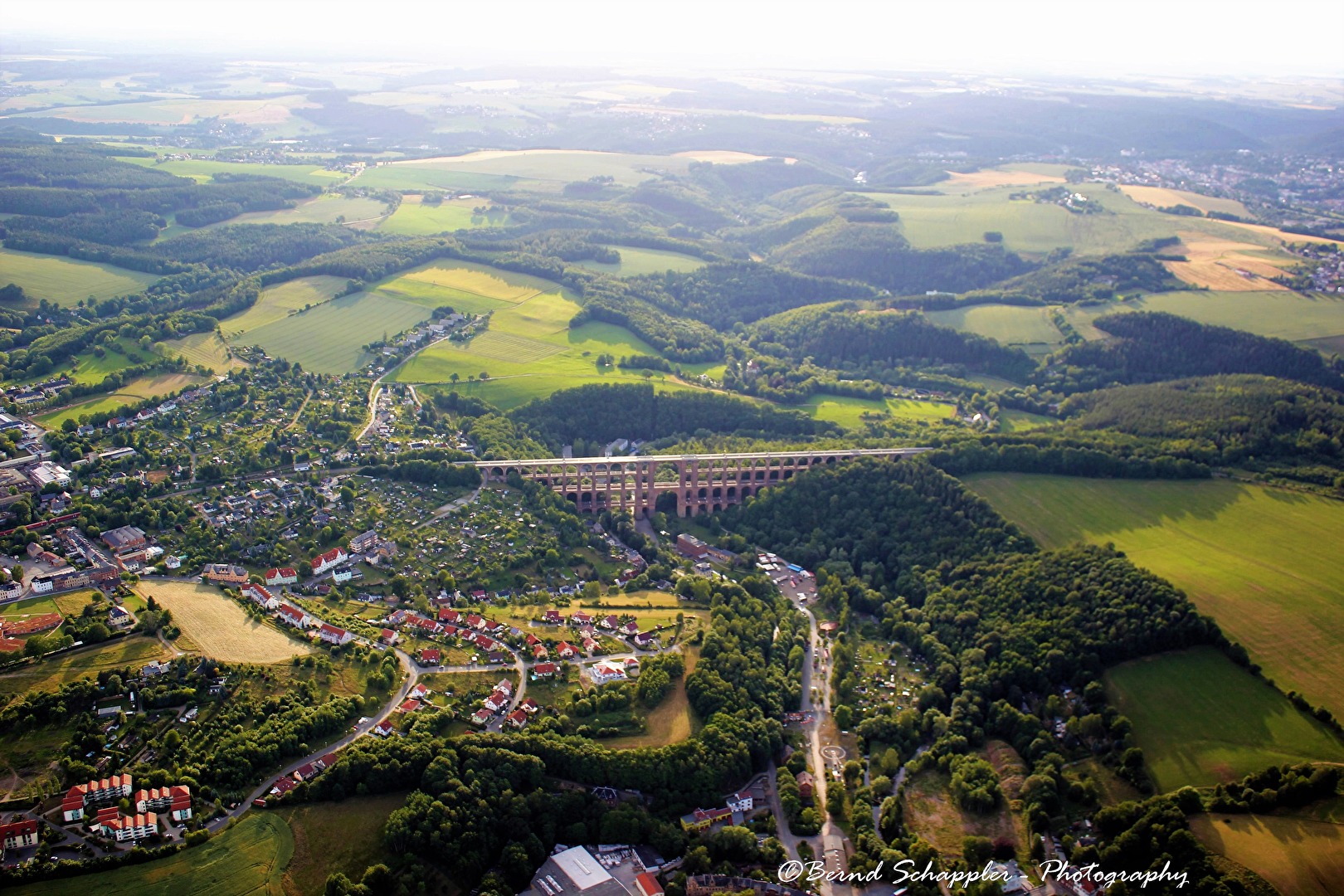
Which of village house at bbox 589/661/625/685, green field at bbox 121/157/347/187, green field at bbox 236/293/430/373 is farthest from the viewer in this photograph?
green field at bbox 121/157/347/187

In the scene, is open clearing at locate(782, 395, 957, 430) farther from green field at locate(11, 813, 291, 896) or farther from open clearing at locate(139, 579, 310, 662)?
green field at locate(11, 813, 291, 896)

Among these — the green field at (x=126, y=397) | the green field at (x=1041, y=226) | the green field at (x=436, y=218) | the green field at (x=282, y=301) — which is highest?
the green field at (x=1041, y=226)

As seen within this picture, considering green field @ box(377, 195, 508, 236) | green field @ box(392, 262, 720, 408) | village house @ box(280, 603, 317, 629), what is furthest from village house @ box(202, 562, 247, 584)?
green field @ box(377, 195, 508, 236)

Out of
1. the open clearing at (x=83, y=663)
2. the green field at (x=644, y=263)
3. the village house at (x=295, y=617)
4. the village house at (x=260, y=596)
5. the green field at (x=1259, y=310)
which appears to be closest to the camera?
the open clearing at (x=83, y=663)

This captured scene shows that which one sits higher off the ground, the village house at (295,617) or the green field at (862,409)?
the green field at (862,409)

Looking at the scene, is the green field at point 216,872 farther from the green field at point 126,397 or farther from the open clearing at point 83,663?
the green field at point 126,397

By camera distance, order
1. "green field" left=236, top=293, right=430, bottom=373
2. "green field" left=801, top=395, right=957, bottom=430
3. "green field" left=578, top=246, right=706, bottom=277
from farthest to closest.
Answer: "green field" left=578, top=246, right=706, bottom=277 → "green field" left=801, top=395, right=957, bottom=430 → "green field" left=236, top=293, right=430, bottom=373

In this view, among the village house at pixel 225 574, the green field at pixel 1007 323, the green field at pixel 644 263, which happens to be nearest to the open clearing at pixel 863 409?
the green field at pixel 1007 323

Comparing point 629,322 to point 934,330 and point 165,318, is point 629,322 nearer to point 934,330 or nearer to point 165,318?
point 934,330
